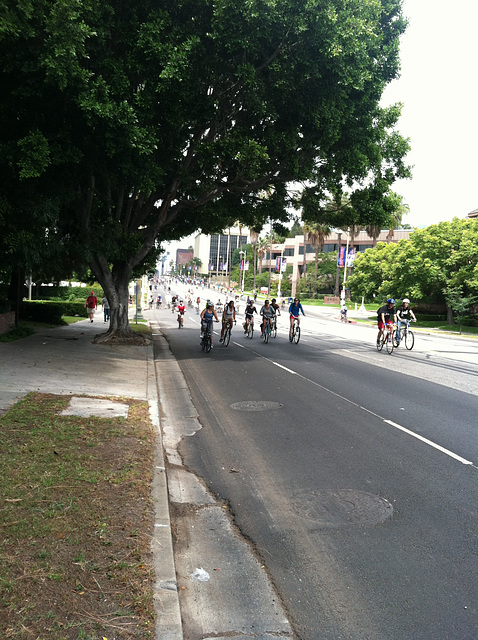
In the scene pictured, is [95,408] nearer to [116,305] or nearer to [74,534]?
[74,534]

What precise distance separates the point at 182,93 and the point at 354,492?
445 inches

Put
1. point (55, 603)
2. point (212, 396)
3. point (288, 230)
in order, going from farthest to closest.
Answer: point (288, 230) → point (212, 396) → point (55, 603)

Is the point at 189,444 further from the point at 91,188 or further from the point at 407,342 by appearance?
the point at 407,342

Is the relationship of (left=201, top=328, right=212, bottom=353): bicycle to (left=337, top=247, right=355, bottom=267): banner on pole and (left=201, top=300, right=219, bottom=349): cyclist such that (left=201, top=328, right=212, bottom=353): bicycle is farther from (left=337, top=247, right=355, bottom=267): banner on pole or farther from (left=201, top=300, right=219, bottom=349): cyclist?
(left=337, top=247, right=355, bottom=267): banner on pole

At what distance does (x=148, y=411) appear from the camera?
909 cm

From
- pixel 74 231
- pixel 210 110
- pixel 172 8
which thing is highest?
pixel 172 8

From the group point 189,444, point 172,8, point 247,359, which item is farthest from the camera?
point 247,359

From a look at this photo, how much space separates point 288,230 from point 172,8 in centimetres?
1192

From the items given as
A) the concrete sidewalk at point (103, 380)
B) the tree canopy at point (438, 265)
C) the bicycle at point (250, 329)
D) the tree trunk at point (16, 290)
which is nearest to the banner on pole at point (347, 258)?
the tree canopy at point (438, 265)

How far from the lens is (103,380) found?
11883 mm

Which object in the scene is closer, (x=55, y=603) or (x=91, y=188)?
(x=55, y=603)

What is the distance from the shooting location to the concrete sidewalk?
144 inches

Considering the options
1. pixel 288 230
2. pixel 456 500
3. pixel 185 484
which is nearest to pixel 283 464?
pixel 185 484

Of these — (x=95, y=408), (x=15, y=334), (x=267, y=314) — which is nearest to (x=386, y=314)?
(x=267, y=314)
